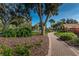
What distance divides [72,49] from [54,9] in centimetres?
83

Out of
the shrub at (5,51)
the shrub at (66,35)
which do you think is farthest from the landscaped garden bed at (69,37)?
the shrub at (5,51)

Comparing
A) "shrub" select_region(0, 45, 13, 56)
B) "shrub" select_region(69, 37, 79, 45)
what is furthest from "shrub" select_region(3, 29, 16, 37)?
"shrub" select_region(69, 37, 79, 45)

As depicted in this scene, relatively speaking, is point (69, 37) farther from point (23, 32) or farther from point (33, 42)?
point (23, 32)

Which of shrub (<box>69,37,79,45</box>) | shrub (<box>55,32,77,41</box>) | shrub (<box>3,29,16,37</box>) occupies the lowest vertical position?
shrub (<box>69,37,79,45</box>)

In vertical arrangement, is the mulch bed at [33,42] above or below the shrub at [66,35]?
below

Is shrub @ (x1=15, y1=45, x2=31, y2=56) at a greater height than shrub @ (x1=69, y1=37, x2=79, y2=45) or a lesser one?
lesser

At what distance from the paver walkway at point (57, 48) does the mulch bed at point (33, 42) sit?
8cm

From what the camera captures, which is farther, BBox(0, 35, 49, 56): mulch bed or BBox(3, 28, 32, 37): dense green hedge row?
BBox(3, 28, 32, 37): dense green hedge row

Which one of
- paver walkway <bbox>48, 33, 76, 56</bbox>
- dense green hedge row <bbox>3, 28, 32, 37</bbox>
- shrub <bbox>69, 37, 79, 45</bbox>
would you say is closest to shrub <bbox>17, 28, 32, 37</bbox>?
dense green hedge row <bbox>3, 28, 32, 37</bbox>

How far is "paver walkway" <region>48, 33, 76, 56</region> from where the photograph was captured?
5.48 meters

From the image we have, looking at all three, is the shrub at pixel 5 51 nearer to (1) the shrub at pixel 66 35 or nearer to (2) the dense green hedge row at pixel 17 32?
(2) the dense green hedge row at pixel 17 32

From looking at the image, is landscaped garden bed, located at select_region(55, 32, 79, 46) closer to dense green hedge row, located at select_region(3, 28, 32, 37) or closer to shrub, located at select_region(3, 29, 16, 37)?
dense green hedge row, located at select_region(3, 28, 32, 37)

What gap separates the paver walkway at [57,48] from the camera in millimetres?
5484

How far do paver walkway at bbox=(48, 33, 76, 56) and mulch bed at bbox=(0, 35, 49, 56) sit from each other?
8 centimetres
